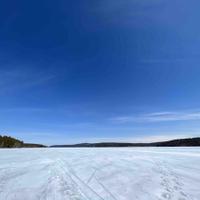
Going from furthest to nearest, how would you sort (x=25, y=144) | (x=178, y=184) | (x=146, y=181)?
(x=25, y=144)
(x=146, y=181)
(x=178, y=184)

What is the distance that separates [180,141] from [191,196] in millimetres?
77664

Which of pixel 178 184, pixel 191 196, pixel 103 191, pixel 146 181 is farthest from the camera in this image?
pixel 146 181

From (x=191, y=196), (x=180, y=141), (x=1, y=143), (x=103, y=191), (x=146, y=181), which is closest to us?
(x=191, y=196)

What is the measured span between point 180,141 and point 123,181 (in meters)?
76.0

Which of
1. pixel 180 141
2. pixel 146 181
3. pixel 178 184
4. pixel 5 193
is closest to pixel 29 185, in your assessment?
pixel 5 193

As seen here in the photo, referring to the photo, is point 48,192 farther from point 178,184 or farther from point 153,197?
point 178,184

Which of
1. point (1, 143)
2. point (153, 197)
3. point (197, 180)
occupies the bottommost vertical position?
point (153, 197)

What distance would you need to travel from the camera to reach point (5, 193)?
6.34m

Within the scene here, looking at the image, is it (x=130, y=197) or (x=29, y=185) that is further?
(x=29, y=185)

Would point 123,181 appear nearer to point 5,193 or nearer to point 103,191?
point 103,191

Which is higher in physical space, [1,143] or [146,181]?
[1,143]

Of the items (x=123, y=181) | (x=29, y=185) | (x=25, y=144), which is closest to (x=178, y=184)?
(x=123, y=181)

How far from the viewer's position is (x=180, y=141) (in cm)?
7931

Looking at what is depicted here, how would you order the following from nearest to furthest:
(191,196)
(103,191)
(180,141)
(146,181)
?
1. (191,196)
2. (103,191)
3. (146,181)
4. (180,141)
